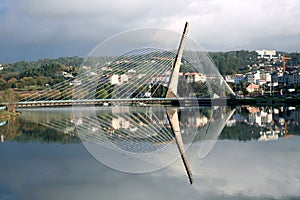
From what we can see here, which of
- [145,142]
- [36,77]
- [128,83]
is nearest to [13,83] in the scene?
[36,77]

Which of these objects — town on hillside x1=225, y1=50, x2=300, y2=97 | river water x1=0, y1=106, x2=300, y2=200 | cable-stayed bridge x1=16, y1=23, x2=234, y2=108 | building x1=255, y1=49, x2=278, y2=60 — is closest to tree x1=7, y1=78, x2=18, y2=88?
cable-stayed bridge x1=16, y1=23, x2=234, y2=108

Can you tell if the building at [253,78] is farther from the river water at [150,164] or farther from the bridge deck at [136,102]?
the river water at [150,164]

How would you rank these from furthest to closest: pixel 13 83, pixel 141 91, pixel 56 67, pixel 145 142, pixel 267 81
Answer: pixel 267 81
pixel 56 67
pixel 13 83
pixel 141 91
pixel 145 142

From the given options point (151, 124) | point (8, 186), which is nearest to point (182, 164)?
point (8, 186)

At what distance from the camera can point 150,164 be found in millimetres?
6227

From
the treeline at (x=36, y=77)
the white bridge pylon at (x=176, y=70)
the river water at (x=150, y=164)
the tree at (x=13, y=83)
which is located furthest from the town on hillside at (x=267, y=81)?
the river water at (x=150, y=164)

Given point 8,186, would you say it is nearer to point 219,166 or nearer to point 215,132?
point 219,166

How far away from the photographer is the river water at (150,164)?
190 inches

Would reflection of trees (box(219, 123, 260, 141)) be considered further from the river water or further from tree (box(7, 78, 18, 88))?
tree (box(7, 78, 18, 88))

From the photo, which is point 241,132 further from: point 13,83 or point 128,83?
point 13,83

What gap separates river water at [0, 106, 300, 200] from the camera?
482 cm

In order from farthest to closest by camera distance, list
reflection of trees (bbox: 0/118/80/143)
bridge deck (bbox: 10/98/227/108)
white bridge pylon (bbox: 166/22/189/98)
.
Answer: white bridge pylon (bbox: 166/22/189/98)
bridge deck (bbox: 10/98/227/108)
reflection of trees (bbox: 0/118/80/143)

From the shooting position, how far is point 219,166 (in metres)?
6.02

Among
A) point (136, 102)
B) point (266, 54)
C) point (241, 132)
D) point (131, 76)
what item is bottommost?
point (241, 132)
